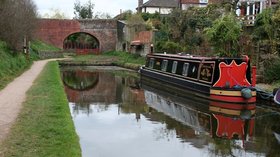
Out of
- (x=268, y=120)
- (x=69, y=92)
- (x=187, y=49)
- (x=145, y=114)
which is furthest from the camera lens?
(x=187, y=49)

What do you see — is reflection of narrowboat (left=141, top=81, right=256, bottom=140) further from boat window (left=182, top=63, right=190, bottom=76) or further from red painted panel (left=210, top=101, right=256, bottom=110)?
boat window (left=182, top=63, right=190, bottom=76)

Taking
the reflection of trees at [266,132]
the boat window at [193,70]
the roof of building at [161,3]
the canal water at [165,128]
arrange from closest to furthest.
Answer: the canal water at [165,128] → the reflection of trees at [266,132] → the boat window at [193,70] → the roof of building at [161,3]

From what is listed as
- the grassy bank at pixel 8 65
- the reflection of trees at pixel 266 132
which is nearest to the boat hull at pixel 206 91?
the reflection of trees at pixel 266 132

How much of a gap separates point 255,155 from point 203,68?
7715mm

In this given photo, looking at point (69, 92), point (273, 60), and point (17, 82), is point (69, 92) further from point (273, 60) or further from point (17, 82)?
point (273, 60)

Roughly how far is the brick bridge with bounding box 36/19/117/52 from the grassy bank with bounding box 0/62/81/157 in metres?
A: 29.2

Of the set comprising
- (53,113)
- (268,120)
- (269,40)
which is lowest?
(268,120)

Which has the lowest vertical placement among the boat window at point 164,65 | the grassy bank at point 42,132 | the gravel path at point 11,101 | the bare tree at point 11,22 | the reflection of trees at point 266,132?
the reflection of trees at point 266,132

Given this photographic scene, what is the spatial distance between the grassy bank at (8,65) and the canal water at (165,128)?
232 cm

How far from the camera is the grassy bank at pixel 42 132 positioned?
5.61 metres

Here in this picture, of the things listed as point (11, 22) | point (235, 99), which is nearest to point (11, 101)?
point (235, 99)

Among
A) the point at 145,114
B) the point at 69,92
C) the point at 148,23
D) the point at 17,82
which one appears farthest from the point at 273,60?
the point at 148,23

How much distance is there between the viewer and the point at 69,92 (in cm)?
1609

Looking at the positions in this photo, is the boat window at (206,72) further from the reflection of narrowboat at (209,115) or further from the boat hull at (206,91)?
the reflection of narrowboat at (209,115)
